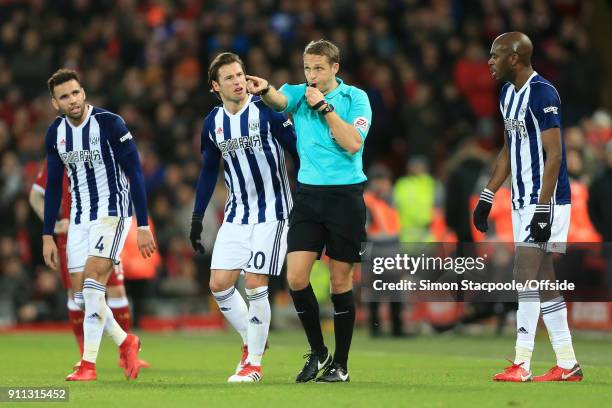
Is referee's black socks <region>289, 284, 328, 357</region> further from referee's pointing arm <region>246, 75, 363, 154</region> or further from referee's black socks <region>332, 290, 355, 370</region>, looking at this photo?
referee's pointing arm <region>246, 75, 363, 154</region>

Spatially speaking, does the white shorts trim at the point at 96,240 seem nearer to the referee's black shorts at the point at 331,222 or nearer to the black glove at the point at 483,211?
the referee's black shorts at the point at 331,222

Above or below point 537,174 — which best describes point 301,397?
below

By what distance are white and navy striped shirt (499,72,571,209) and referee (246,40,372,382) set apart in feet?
3.38

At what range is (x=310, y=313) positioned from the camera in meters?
8.97

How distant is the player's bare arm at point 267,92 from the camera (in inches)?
335

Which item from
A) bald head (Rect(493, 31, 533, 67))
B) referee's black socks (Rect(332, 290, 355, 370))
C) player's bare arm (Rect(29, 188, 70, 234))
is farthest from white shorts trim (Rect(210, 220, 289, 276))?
player's bare arm (Rect(29, 188, 70, 234))

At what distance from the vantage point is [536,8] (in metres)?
20.9

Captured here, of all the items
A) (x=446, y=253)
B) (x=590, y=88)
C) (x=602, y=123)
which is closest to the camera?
(x=446, y=253)

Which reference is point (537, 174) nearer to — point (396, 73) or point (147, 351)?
point (147, 351)

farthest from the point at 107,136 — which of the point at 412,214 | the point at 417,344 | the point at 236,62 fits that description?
the point at 412,214

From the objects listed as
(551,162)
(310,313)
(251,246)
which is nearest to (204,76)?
(251,246)

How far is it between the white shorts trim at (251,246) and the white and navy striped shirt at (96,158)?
950mm

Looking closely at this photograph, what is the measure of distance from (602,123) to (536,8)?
454 centimetres

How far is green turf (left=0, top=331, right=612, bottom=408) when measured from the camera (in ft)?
25.5
